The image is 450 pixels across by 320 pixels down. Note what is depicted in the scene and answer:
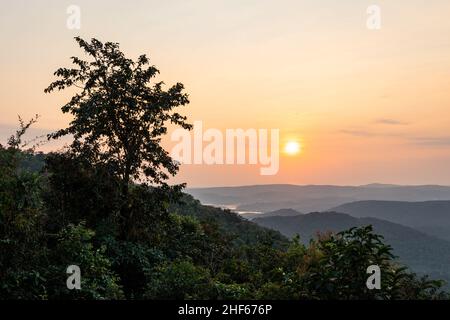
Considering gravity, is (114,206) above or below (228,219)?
above

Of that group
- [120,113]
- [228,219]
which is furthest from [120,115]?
[228,219]

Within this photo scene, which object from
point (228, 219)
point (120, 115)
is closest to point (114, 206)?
point (120, 115)

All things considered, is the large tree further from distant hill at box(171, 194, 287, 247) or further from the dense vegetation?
distant hill at box(171, 194, 287, 247)

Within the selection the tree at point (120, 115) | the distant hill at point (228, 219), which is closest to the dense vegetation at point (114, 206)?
the tree at point (120, 115)

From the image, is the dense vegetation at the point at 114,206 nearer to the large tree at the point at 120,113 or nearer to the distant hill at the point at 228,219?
the large tree at the point at 120,113

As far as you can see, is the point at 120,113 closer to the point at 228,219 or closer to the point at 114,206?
the point at 114,206

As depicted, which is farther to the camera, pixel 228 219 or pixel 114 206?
pixel 228 219

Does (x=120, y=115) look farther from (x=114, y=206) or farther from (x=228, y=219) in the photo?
(x=228, y=219)

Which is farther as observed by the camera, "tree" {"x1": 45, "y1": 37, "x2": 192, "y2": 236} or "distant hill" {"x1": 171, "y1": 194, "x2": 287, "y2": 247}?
"distant hill" {"x1": 171, "y1": 194, "x2": 287, "y2": 247}

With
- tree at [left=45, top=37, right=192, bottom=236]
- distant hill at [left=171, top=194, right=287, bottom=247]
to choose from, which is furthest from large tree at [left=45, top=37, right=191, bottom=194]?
distant hill at [left=171, top=194, right=287, bottom=247]
